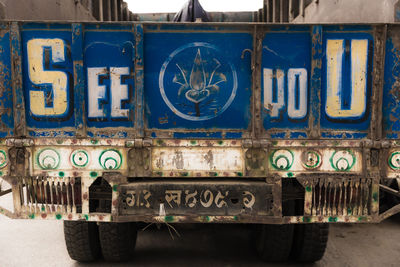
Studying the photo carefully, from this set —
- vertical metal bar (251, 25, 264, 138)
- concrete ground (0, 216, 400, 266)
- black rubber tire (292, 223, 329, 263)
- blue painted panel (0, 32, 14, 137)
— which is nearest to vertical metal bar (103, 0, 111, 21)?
concrete ground (0, 216, 400, 266)

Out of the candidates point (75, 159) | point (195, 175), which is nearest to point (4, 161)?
point (75, 159)

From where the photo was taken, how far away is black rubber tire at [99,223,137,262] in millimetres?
3234

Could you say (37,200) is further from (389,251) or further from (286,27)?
(389,251)

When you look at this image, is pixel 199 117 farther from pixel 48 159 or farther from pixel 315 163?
pixel 48 159

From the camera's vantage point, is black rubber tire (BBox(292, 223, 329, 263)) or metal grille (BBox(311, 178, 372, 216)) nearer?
metal grille (BBox(311, 178, 372, 216))

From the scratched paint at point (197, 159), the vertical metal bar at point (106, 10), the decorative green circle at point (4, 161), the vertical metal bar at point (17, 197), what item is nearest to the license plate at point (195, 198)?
the scratched paint at point (197, 159)

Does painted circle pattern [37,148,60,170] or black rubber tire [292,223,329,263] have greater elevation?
painted circle pattern [37,148,60,170]

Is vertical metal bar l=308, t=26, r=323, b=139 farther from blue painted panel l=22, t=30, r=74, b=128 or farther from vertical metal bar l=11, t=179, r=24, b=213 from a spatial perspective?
vertical metal bar l=11, t=179, r=24, b=213

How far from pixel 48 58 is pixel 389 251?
13.5 feet

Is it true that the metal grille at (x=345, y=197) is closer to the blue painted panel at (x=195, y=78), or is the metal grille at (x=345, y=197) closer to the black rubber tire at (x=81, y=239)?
the blue painted panel at (x=195, y=78)

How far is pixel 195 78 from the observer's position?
2695 millimetres

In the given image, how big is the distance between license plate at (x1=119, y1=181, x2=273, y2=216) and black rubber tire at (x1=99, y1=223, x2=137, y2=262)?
2.32 feet

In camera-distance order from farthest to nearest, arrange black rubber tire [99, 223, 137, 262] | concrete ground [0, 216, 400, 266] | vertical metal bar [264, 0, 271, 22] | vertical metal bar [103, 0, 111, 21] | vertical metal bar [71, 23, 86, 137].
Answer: vertical metal bar [264, 0, 271, 22] < vertical metal bar [103, 0, 111, 21] < concrete ground [0, 216, 400, 266] < black rubber tire [99, 223, 137, 262] < vertical metal bar [71, 23, 86, 137]

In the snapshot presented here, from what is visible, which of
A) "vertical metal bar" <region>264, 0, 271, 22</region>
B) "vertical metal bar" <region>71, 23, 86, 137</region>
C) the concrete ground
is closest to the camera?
"vertical metal bar" <region>71, 23, 86, 137</region>
